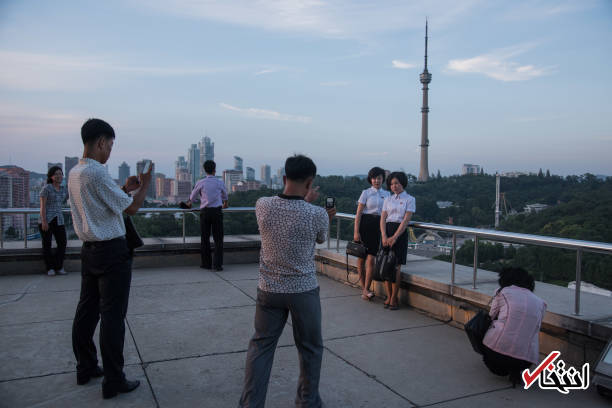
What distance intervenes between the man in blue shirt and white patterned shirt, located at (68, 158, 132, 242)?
479 cm

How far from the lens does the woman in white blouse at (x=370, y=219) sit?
245 inches

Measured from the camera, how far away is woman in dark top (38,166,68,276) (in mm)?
7289

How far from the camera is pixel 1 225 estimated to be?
24.7 feet

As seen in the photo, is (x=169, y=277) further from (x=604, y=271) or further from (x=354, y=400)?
(x=604, y=271)

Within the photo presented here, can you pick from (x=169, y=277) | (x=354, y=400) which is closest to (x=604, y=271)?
(x=354, y=400)

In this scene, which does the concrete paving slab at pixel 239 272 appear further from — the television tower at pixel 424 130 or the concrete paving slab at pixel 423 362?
the television tower at pixel 424 130

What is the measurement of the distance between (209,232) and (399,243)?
3.89m

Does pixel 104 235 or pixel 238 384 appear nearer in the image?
pixel 104 235

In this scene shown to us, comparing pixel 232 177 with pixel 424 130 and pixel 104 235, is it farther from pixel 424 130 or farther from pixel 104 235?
pixel 424 130

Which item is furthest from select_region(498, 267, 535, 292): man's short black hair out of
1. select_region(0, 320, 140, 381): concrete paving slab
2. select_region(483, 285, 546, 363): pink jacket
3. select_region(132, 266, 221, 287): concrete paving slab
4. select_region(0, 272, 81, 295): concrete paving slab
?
select_region(0, 272, 81, 295): concrete paving slab

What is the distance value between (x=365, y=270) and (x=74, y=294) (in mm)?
4050

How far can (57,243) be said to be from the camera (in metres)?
7.60

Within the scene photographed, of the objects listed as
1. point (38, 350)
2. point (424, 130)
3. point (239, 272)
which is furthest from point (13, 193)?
point (424, 130)

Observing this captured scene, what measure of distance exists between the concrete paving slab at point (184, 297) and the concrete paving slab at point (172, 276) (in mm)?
300
